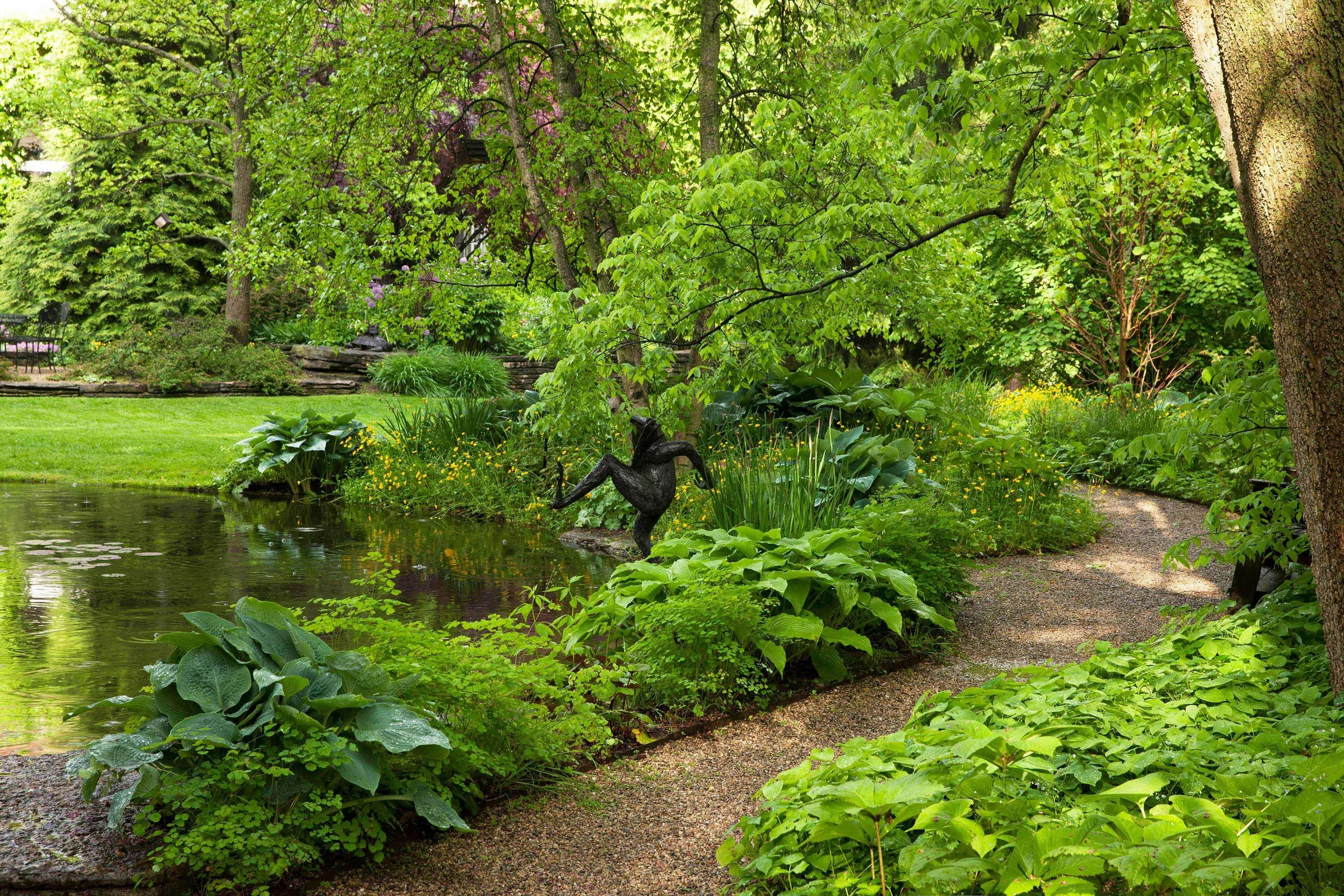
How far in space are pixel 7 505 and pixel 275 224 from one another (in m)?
3.48

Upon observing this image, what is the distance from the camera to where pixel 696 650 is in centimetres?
400

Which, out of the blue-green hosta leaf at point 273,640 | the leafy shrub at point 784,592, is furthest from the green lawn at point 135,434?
the blue-green hosta leaf at point 273,640

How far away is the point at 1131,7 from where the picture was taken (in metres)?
A: 4.82

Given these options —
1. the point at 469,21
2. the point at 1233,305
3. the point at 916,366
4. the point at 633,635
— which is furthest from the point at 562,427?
the point at 916,366

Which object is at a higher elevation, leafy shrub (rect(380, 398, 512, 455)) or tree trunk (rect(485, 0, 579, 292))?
tree trunk (rect(485, 0, 579, 292))

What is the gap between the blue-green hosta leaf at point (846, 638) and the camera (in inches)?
166

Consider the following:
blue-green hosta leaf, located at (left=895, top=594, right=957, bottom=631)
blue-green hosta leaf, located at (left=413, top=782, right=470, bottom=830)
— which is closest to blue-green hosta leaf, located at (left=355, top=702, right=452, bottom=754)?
blue-green hosta leaf, located at (left=413, top=782, right=470, bottom=830)

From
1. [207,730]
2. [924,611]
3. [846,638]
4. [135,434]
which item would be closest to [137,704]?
[207,730]

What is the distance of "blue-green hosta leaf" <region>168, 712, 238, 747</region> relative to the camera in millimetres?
2572

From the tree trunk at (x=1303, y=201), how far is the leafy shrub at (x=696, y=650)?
77.5 inches

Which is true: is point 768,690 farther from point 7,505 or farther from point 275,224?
point 7,505

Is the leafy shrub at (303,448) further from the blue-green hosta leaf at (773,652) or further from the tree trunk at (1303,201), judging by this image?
the tree trunk at (1303,201)

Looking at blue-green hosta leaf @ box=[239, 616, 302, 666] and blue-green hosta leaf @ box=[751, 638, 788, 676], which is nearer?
blue-green hosta leaf @ box=[239, 616, 302, 666]

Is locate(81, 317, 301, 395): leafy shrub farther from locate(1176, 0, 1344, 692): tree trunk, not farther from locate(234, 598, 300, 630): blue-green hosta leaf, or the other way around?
locate(1176, 0, 1344, 692): tree trunk
